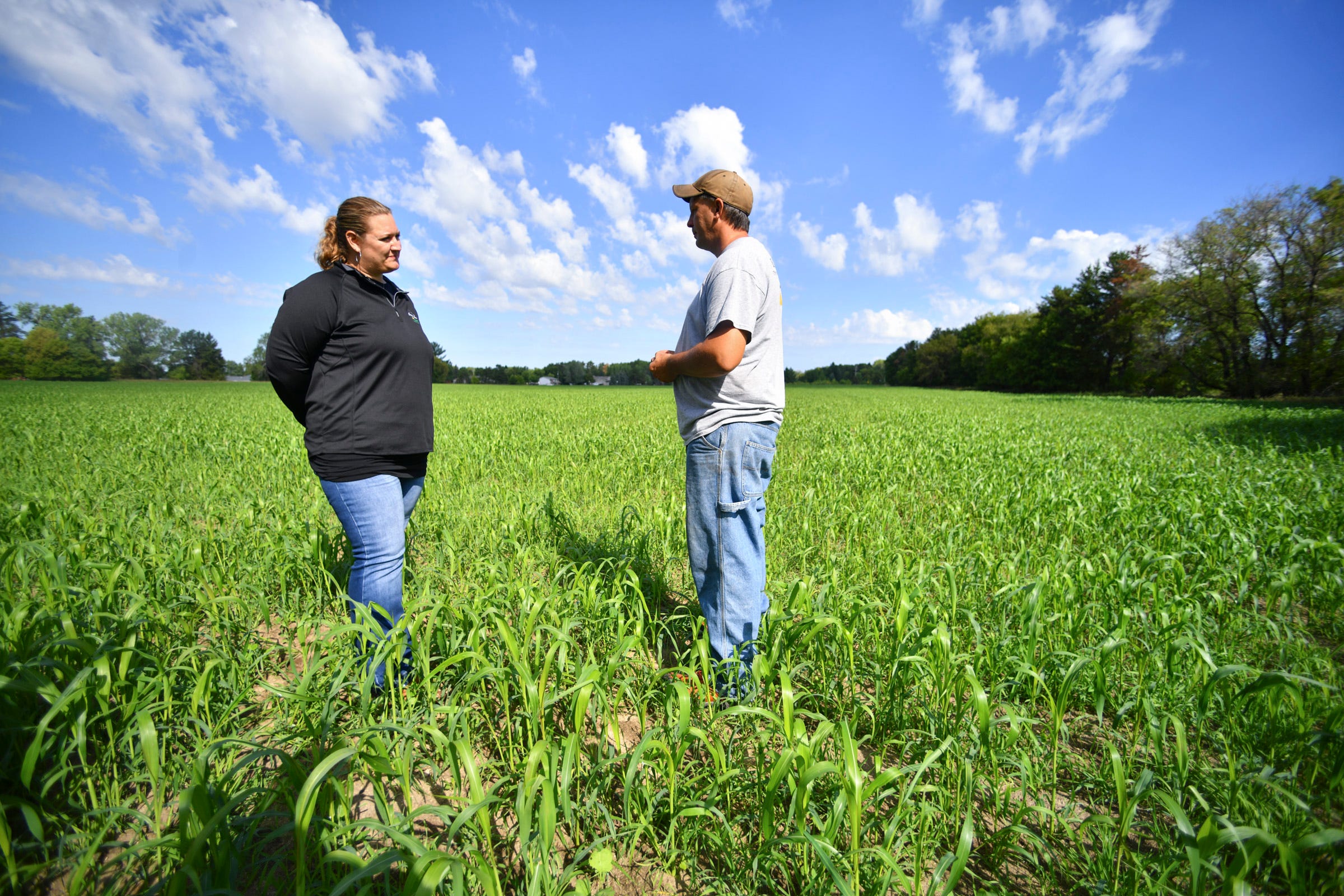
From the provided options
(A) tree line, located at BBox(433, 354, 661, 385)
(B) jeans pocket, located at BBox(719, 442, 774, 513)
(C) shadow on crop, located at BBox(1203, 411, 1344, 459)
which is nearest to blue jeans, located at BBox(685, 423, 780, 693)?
(B) jeans pocket, located at BBox(719, 442, 774, 513)

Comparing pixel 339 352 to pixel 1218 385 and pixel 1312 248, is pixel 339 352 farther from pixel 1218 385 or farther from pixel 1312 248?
pixel 1218 385

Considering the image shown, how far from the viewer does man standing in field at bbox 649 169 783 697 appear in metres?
2.19

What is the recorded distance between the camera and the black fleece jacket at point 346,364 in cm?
225

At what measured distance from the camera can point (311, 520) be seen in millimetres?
5129

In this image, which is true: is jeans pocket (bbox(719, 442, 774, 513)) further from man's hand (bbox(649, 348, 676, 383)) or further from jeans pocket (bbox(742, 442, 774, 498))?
man's hand (bbox(649, 348, 676, 383))

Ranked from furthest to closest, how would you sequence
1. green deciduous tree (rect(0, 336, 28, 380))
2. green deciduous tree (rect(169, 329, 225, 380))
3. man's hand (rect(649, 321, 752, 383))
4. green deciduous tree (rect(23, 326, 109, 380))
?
1. green deciduous tree (rect(169, 329, 225, 380))
2. green deciduous tree (rect(23, 326, 109, 380))
3. green deciduous tree (rect(0, 336, 28, 380))
4. man's hand (rect(649, 321, 752, 383))

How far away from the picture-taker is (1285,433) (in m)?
11.7

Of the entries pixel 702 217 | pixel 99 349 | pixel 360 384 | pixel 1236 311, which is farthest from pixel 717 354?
pixel 99 349

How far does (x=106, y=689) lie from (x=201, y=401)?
29.8 metres

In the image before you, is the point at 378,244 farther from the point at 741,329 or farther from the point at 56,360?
the point at 56,360

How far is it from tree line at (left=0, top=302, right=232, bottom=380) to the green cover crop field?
86.6 meters

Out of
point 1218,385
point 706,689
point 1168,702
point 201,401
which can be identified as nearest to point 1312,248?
point 1218,385

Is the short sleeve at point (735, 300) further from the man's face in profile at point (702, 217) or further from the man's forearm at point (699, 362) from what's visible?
the man's face in profile at point (702, 217)

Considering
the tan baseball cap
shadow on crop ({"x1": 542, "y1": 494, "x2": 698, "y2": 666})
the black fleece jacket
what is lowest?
shadow on crop ({"x1": 542, "y1": 494, "x2": 698, "y2": 666})
